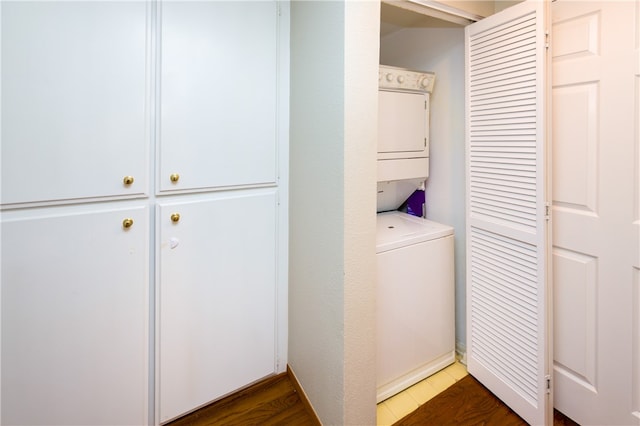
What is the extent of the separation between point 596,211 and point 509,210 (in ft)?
1.04

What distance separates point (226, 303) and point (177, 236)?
0.40m

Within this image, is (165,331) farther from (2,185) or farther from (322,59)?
(322,59)

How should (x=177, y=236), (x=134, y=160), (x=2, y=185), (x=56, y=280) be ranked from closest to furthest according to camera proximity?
(x=2, y=185) → (x=56, y=280) → (x=134, y=160) → (x=177, y=236)

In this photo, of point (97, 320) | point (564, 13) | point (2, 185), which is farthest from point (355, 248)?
point (564, 13)

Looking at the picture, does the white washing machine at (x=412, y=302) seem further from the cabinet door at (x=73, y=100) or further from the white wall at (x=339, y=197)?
the cabinet door at (x=73, y=100)

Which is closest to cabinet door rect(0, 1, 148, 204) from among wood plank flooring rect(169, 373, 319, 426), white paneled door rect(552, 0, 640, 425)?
wood plank flooring rect(169, 373, 319, 426)

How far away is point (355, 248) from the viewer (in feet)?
4.12

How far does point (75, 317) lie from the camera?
3.93 ft

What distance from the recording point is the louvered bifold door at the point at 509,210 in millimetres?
1393

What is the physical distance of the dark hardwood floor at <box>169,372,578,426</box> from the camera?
149cm

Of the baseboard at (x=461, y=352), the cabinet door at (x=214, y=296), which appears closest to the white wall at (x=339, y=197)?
the cabinet door at (x=214, y=296)

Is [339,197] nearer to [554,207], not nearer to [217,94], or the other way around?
[217,94]

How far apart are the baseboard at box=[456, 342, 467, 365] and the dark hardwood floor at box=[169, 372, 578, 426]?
0.69 ft

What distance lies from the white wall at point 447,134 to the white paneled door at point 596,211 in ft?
1.65
